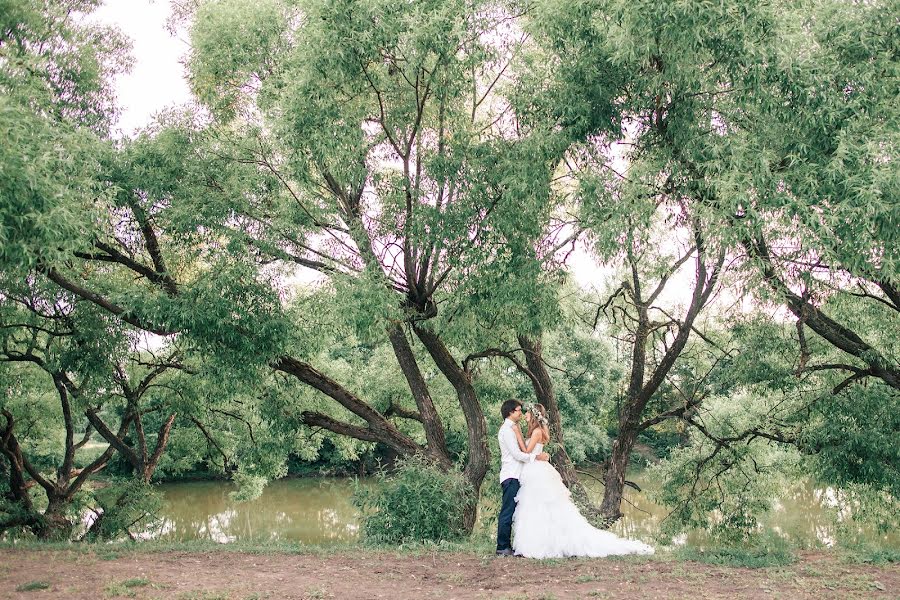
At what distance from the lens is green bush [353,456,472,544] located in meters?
9.23

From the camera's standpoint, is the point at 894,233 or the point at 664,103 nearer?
the point at 894,233

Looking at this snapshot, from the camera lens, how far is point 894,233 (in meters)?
6.30

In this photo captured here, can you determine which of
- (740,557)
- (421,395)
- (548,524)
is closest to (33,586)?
(548,524)

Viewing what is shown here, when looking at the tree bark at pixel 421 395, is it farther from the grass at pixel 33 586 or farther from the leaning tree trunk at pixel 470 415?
the grass at pixel 33 586

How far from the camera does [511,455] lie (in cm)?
774

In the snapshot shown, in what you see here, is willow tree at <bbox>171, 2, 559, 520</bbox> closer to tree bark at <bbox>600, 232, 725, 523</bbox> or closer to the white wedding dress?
the white wedding dress

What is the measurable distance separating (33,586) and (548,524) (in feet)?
15.8

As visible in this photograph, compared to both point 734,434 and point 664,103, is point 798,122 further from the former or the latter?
point 734,434

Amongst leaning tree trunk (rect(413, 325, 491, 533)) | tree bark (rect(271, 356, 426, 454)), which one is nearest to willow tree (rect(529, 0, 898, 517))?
leaning tree trunk (rect(413, 325, 491, 533))

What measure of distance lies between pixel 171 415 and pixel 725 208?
1277 centimetres

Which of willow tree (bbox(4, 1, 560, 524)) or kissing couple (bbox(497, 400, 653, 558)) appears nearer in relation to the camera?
kissing couple (bbox(497, 400, 653, 558))

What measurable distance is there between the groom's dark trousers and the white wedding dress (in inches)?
2.7

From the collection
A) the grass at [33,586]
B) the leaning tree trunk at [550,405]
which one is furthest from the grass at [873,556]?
the grass at [33,586]

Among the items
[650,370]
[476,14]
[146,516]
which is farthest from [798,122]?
[146,516]
